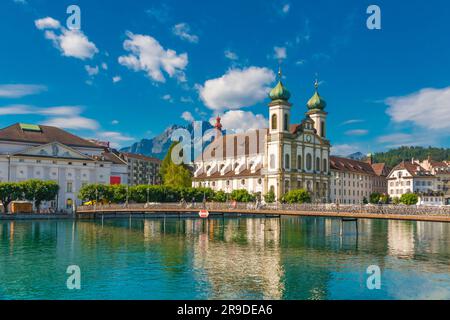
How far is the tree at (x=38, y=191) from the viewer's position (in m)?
96.5

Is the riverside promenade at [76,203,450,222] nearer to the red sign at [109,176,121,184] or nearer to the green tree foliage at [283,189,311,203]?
the green tree foliage at [283,189,311,203]

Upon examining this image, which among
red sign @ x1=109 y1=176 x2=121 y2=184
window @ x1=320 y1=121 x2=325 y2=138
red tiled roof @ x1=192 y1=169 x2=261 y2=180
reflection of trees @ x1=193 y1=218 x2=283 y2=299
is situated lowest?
reflection of trees @ x1=193 y1=218 x2=283 y2=299

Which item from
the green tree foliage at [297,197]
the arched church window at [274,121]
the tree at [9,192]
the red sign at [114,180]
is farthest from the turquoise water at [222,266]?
the arched church window at [274,121]

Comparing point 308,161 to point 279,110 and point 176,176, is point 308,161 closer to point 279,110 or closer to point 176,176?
point 279,110

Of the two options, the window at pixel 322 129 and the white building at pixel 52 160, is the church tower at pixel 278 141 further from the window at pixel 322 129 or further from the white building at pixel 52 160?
the white building at pixel 52 160

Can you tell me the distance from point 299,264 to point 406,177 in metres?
125

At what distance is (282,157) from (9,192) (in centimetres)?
5785

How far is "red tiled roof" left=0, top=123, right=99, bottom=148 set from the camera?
11056cm

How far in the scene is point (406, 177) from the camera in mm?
157000

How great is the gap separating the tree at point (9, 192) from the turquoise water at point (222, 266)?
1348 inches

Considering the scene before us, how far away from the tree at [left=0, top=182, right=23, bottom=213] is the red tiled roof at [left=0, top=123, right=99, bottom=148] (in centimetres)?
1732

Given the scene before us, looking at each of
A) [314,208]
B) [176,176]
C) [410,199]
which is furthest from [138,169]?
[314,208]

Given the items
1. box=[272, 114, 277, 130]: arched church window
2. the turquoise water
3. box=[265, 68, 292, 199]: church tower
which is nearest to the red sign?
box=[265, 68, 292, 199]: church tower
